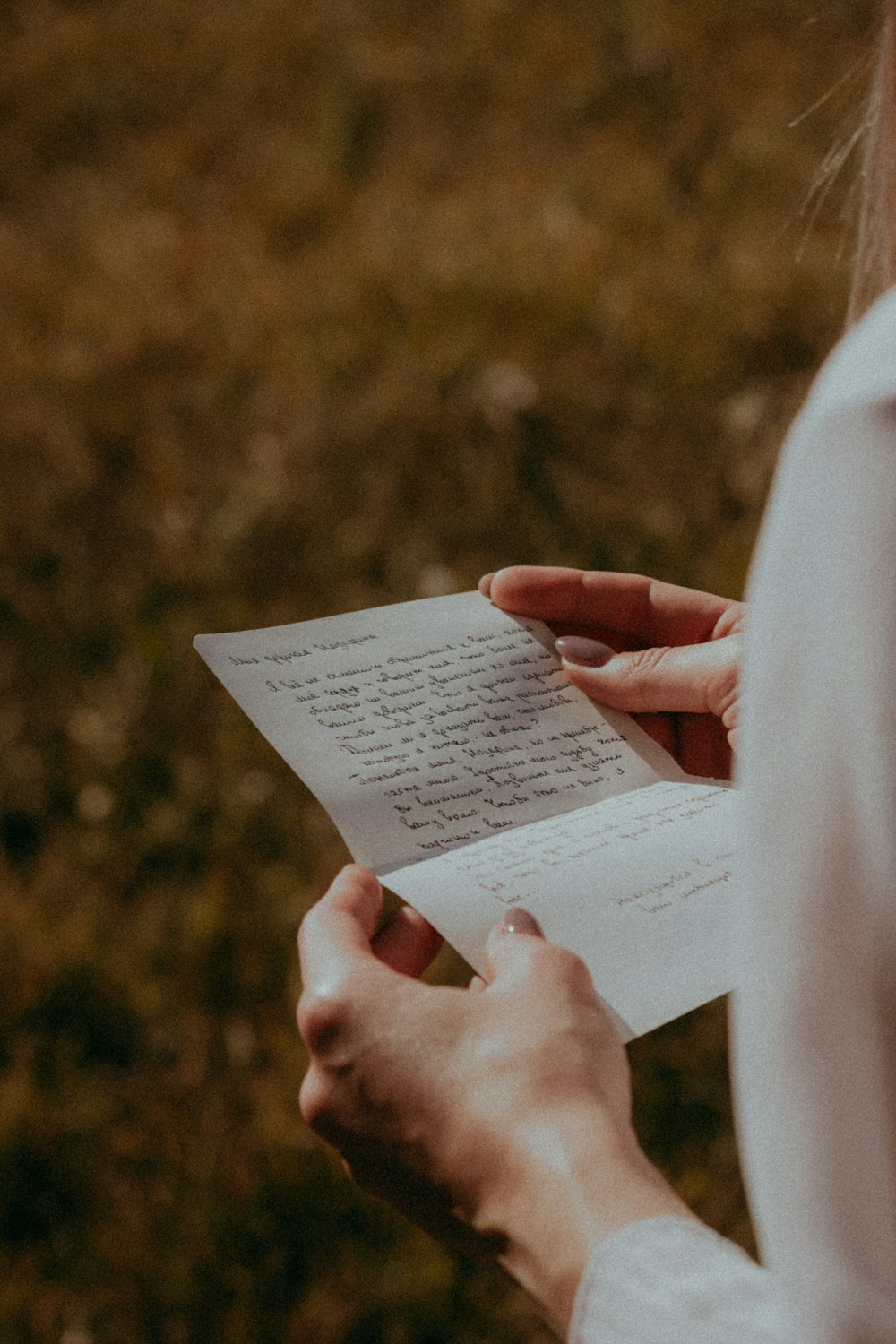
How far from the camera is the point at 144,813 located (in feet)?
8.48

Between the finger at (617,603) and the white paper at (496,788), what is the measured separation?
0.03 m

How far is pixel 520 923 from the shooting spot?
41.0 inches

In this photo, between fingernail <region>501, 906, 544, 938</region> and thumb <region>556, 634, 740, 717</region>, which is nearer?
fingernail <region>501, 906, 544, 938</region>

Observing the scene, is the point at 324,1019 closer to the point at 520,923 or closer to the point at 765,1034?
the point at 520,923

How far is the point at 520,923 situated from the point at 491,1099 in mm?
190

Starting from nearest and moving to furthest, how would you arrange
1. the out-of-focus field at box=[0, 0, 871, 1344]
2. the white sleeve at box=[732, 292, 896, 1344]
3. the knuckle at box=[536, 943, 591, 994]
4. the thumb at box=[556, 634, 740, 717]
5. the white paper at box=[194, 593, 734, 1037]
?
the white sleeve at box=[732, 292, 896, 1344], the knuckle at box=[536, 943, 591, 994], the white paper at box=[194, 593, 734, 1037], the thumb at box=[556, 634, 740, 717], the out-of-focus field at box=[0, 0, 871, 1344]

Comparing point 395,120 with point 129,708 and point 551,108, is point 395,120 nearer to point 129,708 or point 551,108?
point 551,108

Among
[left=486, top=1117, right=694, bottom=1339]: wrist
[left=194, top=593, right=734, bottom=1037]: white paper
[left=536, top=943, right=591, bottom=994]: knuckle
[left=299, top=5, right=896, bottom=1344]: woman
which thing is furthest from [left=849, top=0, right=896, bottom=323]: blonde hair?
[left=486, top=1117, right=694, bottom=1339]: wrist

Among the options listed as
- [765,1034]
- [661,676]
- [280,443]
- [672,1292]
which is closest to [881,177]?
[661,676]

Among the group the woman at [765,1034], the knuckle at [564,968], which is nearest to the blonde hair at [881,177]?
the woman at [765,1034]

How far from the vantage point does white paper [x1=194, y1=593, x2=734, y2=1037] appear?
107cm

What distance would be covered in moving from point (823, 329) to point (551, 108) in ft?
4.84

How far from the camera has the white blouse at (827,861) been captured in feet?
1.80

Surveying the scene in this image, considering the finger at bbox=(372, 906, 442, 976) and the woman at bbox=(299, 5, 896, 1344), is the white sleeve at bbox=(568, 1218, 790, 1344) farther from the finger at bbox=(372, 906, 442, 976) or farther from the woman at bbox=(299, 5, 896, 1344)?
the finger at bbox=(372, 906, 442, 976)
